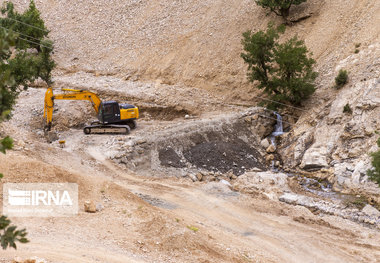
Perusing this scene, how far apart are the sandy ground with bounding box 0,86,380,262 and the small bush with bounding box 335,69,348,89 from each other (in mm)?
11675

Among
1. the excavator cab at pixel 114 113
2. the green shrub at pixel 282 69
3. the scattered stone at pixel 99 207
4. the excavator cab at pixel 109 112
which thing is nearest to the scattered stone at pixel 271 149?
the green shrub at pixel 282 69

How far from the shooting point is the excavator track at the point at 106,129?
26.5 m

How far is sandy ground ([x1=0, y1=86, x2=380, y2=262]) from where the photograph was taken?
500 inches

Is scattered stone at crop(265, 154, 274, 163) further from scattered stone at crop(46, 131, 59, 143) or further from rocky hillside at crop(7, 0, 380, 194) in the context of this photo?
scattered stone at crop(46, 131, 59, 143)

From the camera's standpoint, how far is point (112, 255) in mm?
12055

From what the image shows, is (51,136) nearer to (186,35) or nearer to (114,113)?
(114,113)

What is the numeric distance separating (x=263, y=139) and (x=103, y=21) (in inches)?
937

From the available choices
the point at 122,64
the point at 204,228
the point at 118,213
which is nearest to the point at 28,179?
the point at 118,213

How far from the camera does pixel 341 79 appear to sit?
2777 cm

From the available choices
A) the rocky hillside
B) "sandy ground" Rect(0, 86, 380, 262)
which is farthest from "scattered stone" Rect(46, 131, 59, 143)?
the rocky hillside

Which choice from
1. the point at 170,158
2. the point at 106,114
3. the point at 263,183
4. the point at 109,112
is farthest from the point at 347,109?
the point at 106,114

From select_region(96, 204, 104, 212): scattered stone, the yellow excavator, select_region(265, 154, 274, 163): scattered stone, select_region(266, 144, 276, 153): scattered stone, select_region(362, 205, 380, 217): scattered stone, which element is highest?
the yellow excavator

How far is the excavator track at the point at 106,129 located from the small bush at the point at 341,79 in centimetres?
1370

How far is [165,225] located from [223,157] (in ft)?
34.3
